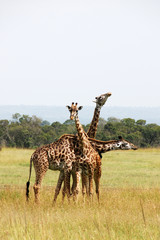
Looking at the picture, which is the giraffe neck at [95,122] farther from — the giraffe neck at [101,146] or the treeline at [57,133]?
the treeline at [57,133]

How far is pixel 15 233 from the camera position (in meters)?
6.88

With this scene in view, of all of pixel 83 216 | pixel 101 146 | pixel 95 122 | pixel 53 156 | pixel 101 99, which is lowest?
pixel 83 216

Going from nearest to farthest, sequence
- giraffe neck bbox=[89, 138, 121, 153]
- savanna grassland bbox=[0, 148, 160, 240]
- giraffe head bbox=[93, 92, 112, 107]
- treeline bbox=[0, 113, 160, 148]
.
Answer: savanna grassland bbox=[0, 148, 160, 240] < giraffe neck bbox=[89, 138, 121, 153] < giraffe head bbox=[93, 92, 112, 107] < treeline bbox=[0, 113, 160, 148]

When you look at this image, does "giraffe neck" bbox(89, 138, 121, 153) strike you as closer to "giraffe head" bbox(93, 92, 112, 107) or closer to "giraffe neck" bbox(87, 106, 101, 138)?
"giraffe neck" bbox(87, 106, 101, 138)

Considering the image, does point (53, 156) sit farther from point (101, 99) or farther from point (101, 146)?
point (101, 99)

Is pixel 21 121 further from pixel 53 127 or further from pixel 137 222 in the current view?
pixel 137 222

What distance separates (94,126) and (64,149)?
4.17ft

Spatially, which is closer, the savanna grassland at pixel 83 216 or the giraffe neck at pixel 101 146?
the savanna grassland at pixel 83 216

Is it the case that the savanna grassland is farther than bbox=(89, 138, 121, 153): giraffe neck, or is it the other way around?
bbox=(89, 138, 121, 153): giraffe neck

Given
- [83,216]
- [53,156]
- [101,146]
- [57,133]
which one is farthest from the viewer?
[57,133]

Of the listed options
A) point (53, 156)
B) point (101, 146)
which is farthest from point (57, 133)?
point (53, 156)

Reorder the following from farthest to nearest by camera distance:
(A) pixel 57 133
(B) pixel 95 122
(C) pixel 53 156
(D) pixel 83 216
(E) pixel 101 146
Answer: (A) pixel 57 133 → (B) pixel 95 122 → (E) pixel 101 146 → (C) pixel 53 156 → (D) pixel 83 216

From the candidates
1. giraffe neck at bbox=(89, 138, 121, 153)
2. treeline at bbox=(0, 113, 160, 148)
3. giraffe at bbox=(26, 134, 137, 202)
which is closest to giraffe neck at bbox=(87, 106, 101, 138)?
giraffe neck at bbox=(89, 138, 121, 153)

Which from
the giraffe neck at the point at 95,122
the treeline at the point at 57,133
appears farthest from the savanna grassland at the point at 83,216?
the treeline at the point at 57,133
